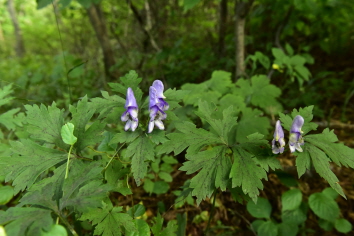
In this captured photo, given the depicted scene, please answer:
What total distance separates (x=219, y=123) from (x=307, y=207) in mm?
1275

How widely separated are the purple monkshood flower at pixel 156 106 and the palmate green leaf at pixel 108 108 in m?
0.23

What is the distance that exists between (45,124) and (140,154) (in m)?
0.55

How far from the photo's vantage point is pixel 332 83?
366 cm

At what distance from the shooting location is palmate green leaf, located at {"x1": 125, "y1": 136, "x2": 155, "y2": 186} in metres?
1.13

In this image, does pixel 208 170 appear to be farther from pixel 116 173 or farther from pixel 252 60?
pixel 252 60

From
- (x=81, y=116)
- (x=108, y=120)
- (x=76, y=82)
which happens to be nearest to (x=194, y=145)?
(x=108, y=120)

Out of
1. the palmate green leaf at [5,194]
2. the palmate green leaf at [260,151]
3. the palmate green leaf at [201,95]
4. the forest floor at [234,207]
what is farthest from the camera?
the palmate green leaf at [201,95]

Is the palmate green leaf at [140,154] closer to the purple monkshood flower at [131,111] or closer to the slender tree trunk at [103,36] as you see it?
the purple monkshood flower at [131,111]

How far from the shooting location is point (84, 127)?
127cm

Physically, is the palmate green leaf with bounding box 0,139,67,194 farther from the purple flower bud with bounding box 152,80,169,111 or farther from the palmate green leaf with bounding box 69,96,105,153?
Answer: the purple flower bud with bounding box 152,80,169,111

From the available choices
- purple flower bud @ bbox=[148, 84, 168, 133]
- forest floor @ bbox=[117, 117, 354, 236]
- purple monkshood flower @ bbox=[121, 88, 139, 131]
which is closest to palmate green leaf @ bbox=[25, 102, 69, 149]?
purple monkshood flower @ bbox=[121, 88, 139, 131]

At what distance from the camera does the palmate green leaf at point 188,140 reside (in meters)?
1.22

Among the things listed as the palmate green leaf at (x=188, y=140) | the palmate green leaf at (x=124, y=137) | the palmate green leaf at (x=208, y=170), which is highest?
the palmate green leaf at (x=124, y=137)

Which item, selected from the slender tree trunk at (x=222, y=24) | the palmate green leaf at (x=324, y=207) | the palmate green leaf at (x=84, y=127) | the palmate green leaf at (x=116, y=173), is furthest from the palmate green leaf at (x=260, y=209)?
the slender tree trunk at (x=222, y=24)
